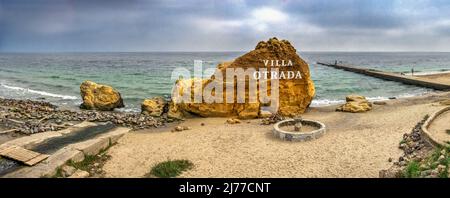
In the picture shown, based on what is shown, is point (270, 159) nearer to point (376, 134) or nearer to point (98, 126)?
point (376, 134)

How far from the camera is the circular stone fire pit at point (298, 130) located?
1688 cm

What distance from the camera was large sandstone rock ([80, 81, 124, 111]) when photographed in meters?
27.8

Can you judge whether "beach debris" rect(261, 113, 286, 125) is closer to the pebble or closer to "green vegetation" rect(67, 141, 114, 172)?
"green vegetation" rect(67, 141, 114, 172)

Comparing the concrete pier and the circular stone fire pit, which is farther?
the concrete pier

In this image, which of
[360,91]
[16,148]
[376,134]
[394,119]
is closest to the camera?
[16,148]

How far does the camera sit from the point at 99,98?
28266 mm

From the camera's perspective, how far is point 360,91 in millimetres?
41688

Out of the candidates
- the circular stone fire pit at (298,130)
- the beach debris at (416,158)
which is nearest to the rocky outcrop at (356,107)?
the circular stone fire pit at (298,130)

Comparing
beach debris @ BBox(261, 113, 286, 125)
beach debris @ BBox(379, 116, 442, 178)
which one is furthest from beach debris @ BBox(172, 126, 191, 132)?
beach debris @ BBox(379, 116, 442, 178)

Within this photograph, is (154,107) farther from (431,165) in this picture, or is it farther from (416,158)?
(431,165)

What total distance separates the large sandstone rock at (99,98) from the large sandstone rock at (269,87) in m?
6.46

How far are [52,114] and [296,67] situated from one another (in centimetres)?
1715

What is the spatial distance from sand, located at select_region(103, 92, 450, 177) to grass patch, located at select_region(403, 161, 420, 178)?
4.14 feet
